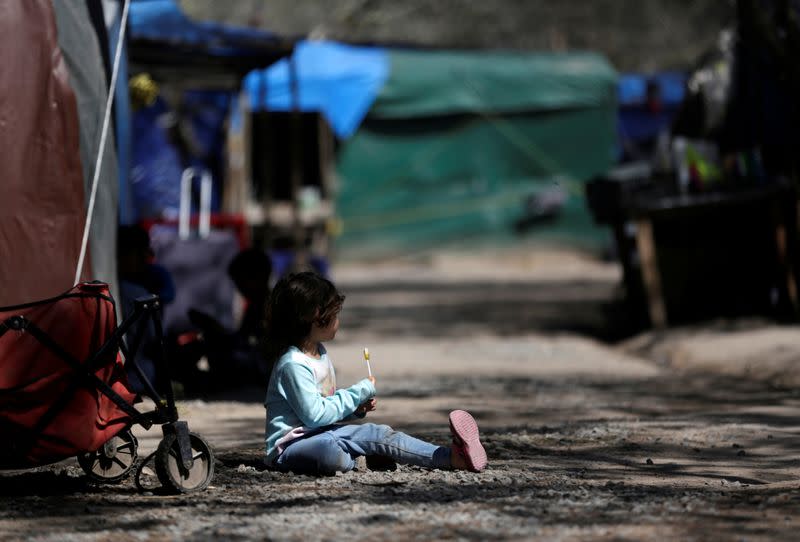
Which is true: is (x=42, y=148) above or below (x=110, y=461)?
above

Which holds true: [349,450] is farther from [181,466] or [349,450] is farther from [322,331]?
[181,466]

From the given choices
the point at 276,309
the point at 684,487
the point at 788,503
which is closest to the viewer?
the point at 788,503

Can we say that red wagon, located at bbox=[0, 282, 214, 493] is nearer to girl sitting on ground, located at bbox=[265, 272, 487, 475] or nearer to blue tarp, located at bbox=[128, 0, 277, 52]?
girl sitting on ground, located at bbox=[265, 272, 487, 475]

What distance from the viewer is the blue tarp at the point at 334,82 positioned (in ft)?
68.1

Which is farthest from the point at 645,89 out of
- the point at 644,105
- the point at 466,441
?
the point at 466,441

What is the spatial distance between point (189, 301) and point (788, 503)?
21.7 ft

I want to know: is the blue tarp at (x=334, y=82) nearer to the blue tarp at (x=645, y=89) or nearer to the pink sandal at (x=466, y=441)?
the blue tarp at (x=645, y=89)

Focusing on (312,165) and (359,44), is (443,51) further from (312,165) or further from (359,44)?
(312,165)

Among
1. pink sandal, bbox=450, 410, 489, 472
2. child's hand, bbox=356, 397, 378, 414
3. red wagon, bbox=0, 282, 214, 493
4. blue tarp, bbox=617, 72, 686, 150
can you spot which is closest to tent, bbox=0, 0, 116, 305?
red wagon, bbox=0, 282, 214, 493

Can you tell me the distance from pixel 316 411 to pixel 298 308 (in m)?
0.42

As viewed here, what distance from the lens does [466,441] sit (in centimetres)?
509

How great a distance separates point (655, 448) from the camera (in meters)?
6.02

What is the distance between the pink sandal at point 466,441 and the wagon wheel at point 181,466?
3.08 feet

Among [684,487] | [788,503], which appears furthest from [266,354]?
[788,503]
